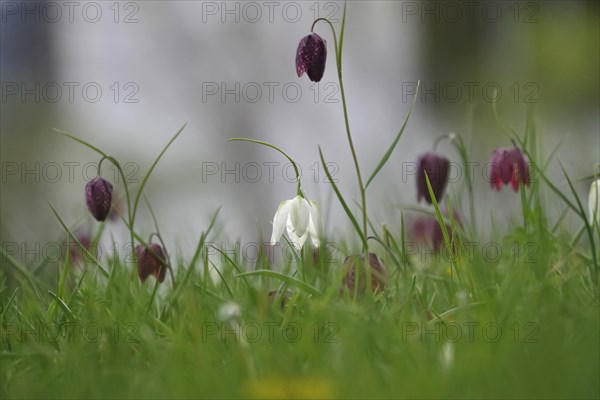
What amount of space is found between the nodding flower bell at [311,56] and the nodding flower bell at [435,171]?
393mm

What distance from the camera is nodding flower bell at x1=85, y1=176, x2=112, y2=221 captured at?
1.49m

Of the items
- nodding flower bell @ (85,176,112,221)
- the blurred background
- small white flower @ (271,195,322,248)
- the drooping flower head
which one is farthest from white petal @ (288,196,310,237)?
the blurred background

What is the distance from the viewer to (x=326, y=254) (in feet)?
5.17

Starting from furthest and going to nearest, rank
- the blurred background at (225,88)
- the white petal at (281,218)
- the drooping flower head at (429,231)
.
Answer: the blurred background at (225,88)
the drooping flower head at (429,231)
the white petal at (281,218)

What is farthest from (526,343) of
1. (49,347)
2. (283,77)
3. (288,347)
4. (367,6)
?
(367,6)

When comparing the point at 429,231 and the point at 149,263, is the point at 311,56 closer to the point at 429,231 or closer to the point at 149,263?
the point at 149,263

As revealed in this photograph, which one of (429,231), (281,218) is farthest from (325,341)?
(429,231)

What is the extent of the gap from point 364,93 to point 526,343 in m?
4.09

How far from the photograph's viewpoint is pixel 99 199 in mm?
1492

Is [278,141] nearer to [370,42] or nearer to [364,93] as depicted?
[364,93]

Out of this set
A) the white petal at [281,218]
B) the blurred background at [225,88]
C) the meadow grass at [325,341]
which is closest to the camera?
the meadow grass at [325,341]

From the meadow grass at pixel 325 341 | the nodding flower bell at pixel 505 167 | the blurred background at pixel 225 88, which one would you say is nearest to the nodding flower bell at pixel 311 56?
the meadow grass at pixel 325 341

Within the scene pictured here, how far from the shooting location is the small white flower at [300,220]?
1375 mm

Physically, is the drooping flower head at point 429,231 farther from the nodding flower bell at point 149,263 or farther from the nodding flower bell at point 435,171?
the nodding flower bell at point 149,263
